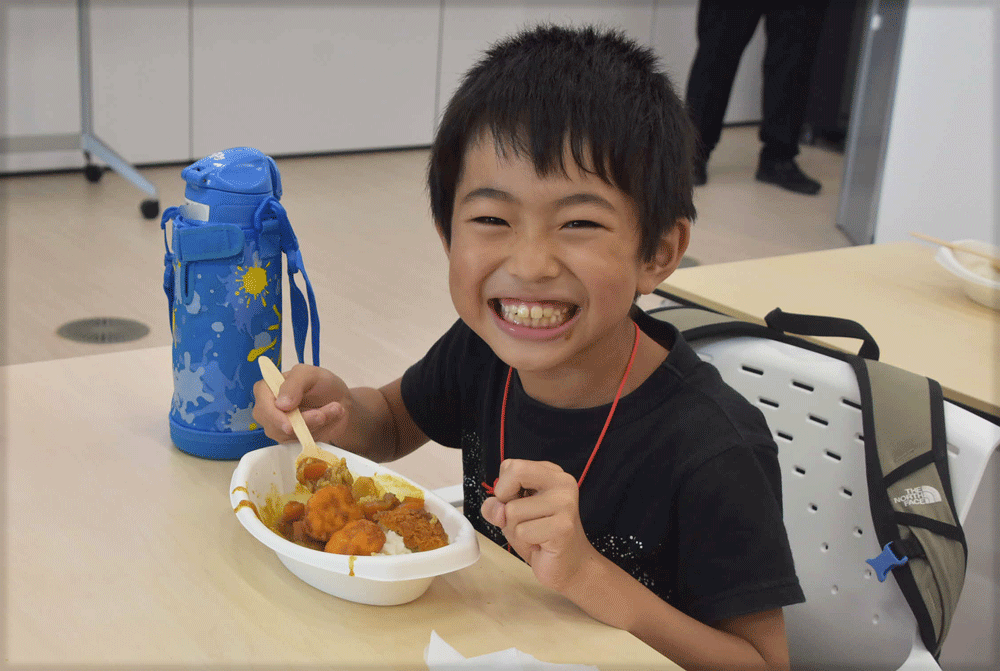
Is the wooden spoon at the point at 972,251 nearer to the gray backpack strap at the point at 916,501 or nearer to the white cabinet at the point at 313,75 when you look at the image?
the gray backpack strap at the point at 916,501

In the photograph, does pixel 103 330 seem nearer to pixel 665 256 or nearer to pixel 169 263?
pixel 169 263

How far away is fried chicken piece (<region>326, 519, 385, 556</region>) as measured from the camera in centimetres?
77

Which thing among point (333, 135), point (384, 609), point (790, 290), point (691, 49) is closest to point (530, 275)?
point (384, 609)

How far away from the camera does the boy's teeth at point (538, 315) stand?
2.91ft

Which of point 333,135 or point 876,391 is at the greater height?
point 876,391

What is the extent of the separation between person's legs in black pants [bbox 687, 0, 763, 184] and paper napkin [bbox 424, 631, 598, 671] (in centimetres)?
395

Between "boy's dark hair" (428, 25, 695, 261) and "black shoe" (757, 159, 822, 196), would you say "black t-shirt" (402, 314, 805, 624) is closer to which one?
"boy's dark hair" (428, 25, 695, 261)

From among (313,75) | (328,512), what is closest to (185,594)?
(328,512)

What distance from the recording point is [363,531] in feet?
2.55

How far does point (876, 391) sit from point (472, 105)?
1.58ft

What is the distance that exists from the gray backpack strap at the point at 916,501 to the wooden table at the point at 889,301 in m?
0.29

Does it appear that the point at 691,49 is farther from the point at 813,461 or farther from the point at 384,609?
the point at 384,609

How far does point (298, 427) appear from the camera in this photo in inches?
36.3

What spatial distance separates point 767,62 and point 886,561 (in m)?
4.19
